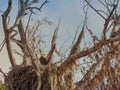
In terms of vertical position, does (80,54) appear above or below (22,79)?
above

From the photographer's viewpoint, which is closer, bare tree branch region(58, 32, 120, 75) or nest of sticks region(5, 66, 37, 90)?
bare tree branch region(58, 32, 120, 75)

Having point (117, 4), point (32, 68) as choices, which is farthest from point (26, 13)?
point (117, 4)

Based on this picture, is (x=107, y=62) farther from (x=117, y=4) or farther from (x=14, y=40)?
(x=14, y=40)

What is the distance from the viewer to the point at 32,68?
5008 mm

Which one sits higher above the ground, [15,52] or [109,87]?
[15,52]

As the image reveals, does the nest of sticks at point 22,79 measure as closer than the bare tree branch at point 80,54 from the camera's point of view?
No

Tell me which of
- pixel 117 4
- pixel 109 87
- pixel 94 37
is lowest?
pixel 109 87

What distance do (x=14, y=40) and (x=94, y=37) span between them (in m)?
1.13

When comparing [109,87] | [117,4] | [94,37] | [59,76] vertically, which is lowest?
[109,87]

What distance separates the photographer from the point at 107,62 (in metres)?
4.95

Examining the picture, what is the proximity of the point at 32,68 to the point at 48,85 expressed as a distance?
0.30m

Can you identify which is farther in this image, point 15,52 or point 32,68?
point 15,52

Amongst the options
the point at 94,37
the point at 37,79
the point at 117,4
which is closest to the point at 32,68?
the point at 37,79

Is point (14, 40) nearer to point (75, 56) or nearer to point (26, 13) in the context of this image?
point (26, 13)
